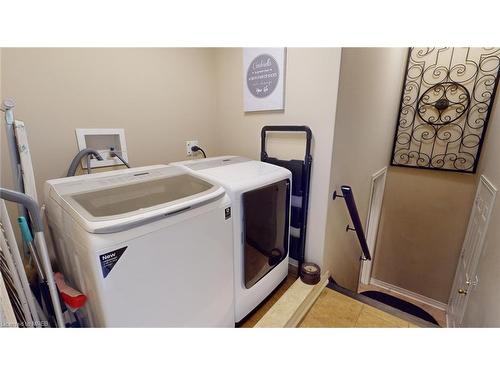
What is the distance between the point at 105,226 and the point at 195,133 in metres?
1.37

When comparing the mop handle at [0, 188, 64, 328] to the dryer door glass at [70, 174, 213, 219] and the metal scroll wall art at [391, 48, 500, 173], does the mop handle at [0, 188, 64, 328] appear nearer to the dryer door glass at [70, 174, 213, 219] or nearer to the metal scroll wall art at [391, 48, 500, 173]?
the dryer door glass at [70, 174, 213, 219]

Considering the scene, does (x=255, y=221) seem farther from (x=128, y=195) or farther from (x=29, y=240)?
(x=29, y=240)

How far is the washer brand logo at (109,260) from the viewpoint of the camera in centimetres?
69

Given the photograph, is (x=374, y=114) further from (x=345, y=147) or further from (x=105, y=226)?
(x=105, y=226)

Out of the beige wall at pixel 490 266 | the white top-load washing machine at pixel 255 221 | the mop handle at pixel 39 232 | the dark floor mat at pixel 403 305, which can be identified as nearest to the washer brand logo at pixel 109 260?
the mop handle at pixel 39 232

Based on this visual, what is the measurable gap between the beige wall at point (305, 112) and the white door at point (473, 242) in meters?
1.74

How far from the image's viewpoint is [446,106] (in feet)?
9.19

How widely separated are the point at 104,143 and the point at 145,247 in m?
1.00

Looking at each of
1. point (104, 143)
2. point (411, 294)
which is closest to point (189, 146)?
point (104, 143)

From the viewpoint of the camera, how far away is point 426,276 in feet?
10.9

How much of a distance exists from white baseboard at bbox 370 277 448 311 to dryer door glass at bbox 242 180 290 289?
3.13 meters

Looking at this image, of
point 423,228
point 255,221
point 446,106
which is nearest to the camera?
point 255,221

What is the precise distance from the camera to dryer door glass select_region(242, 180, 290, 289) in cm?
124

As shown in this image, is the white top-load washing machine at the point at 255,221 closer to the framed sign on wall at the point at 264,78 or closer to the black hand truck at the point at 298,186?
the black hand truck at the point at 298,186
